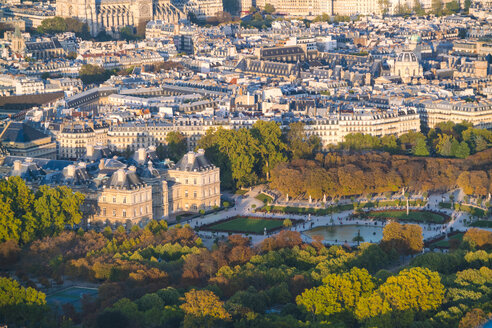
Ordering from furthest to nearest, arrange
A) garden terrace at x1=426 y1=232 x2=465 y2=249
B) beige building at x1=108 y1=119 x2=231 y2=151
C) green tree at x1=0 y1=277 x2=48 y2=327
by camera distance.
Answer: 1. beige building at x1=108 y1=119 x2=231 y2=151
2. garden terrace at x1=426 y1=232 x2=465 y2=249
3. green tree at x1=0 y1=277 x2=48 y2=327

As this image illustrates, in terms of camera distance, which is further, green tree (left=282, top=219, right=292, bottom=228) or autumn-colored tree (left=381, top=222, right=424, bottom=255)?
green tree (left=282, top=219, right=292, bottom=228)

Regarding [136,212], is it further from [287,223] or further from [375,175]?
[375,175]

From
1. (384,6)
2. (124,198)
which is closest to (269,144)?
(124,198)

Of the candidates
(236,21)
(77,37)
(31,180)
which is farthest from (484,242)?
(236,21)

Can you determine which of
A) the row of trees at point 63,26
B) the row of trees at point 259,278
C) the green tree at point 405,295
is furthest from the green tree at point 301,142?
the row of trees at point 63,26

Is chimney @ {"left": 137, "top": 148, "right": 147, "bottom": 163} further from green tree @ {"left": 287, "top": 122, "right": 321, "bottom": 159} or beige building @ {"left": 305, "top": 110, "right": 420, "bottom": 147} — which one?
beige building @ {"left": 305, "top": 110, "right": 420, "bottom": 147}

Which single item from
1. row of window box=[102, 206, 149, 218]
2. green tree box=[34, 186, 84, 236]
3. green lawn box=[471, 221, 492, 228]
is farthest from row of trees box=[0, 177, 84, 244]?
green lawn box=[471, 221, 492, 228]
